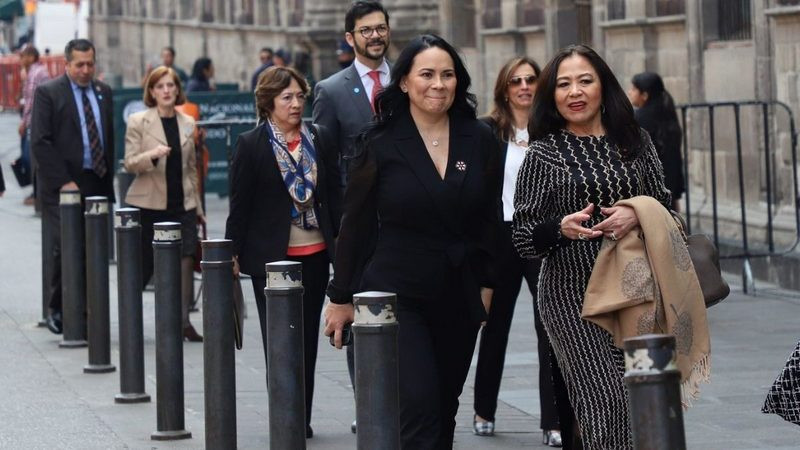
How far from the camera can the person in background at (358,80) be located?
29.5ft

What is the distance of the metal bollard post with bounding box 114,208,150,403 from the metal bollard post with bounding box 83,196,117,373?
3.13ft

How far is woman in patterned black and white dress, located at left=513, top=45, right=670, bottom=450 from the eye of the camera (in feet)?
20.8

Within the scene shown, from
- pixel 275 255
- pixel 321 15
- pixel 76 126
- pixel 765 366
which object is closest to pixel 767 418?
pixel 765 366

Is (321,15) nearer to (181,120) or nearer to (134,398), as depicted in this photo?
(181,120)

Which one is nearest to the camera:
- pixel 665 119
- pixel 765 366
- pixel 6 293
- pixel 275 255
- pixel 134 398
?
pixel 275 255

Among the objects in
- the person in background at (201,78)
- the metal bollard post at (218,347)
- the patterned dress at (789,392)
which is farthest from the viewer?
the person in background at (201,78)

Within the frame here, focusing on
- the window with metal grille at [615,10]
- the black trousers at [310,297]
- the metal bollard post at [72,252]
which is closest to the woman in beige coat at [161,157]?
the metal bollard post at [72,252]

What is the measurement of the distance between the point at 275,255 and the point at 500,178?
2145mm

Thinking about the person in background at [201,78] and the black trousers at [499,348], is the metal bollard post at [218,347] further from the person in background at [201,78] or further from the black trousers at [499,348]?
the person in background at [201,78]

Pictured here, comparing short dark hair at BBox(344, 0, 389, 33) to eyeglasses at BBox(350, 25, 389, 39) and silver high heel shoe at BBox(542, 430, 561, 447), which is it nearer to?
eyeglasses at BBox(350, 25, 389, 39)

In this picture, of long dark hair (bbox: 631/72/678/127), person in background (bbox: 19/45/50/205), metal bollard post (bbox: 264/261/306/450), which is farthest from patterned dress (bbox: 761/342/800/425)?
person in background (bbox: 19/45/50/205)

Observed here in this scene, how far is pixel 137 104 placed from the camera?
79.8 feet

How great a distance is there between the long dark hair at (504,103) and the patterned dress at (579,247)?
2307mm

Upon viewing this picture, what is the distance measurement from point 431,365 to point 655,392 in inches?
82.8
